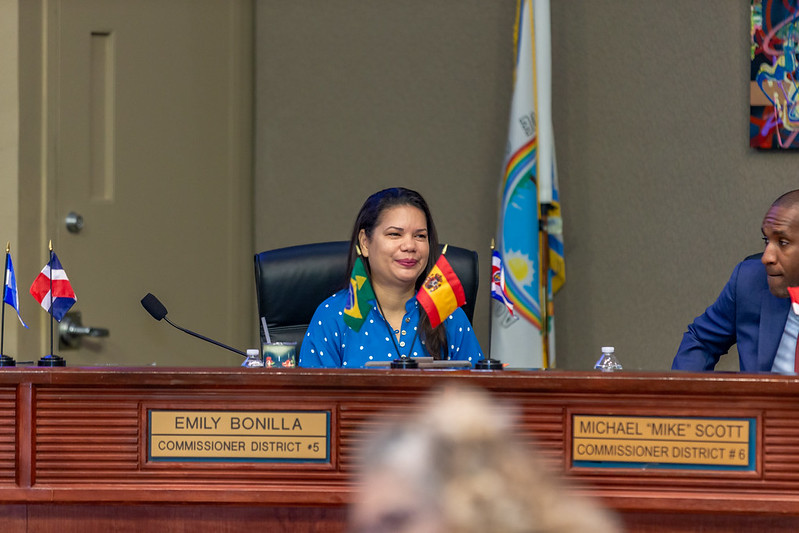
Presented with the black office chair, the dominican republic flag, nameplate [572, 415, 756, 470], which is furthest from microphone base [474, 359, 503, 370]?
the dominican republic flag

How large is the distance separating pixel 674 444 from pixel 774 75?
2349 millimetres

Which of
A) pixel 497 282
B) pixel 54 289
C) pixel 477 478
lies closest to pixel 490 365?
pixel 497 282

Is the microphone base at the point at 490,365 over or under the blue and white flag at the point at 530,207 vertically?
under

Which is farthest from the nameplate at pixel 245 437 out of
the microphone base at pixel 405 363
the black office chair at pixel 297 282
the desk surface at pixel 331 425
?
the black office chair at pixel 297 282

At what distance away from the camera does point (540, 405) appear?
1802 mm

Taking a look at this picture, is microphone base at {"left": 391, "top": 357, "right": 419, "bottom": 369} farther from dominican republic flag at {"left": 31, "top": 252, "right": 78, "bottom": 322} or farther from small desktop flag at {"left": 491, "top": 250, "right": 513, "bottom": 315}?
dominican republic flag at {"left": 31, "top": 252, "right": 78, "bottom": 322}

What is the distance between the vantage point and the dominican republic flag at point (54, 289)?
84.4 inches

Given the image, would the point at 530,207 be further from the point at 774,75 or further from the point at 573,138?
the point at 774,75

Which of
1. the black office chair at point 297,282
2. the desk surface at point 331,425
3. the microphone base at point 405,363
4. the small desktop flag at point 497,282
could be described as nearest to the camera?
the desk surface at point 331,425

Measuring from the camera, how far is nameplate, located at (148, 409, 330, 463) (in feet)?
5.95

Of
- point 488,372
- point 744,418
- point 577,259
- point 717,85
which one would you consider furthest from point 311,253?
point 717,85

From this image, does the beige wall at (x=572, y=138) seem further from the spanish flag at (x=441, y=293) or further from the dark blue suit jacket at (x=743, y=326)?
the spanish flag at (x=441, y=293)

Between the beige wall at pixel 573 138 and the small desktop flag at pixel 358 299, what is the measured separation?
1.45m

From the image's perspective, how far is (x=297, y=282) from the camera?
102 inches
